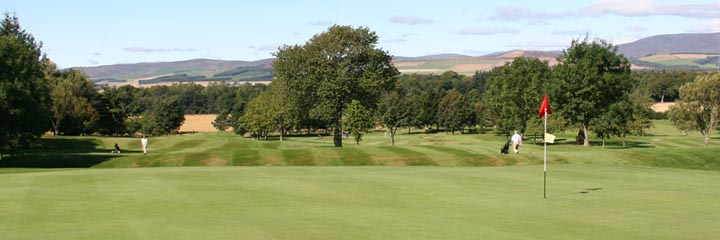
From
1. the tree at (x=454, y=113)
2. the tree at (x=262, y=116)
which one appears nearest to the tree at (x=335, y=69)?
the tree at (x=262, y=116)

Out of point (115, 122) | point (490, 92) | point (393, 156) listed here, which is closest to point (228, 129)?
point (115, 122)

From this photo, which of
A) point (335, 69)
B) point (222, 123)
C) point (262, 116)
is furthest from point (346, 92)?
point (222, 123)

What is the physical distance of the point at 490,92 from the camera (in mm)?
106375

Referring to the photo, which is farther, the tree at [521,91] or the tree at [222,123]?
the tree at [222,123]

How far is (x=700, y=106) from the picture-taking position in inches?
3834

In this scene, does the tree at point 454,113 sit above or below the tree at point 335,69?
below

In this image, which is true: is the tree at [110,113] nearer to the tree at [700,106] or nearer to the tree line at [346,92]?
the tree line at [346,92]

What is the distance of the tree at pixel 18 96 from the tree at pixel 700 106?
84.0 m

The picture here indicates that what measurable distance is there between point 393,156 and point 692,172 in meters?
18.5

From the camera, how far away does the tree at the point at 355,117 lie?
71688mm

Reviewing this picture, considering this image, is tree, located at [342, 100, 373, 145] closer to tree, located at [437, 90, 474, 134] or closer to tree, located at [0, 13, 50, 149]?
tree, located at [0, 13, 50, 149]

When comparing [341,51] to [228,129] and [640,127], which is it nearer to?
[640,127]

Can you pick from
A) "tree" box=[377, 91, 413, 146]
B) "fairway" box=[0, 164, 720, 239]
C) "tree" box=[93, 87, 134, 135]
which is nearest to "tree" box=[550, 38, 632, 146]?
"tree" box=[377, 91, 413, 146]

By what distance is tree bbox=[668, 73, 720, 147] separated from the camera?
94875 millimetres
